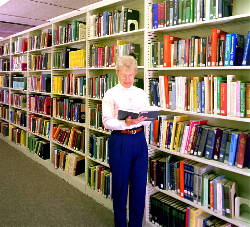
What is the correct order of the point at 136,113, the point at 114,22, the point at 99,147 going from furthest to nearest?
1. the point at 99,147
2. the point at 114,22
3. the point at 136,113

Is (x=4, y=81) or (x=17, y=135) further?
(x=4, y=81)

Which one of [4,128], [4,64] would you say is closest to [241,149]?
[4,128]

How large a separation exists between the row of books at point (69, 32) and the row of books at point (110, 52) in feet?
1.09

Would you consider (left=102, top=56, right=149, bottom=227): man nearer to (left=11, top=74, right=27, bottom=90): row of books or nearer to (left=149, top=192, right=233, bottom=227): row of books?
(left=149, top=192, right=233, bottom=227): row of books

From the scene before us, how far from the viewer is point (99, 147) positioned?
332 cm

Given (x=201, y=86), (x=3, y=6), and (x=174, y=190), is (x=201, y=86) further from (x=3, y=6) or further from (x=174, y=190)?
(x=3, y=6)

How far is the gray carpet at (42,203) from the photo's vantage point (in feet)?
9.22

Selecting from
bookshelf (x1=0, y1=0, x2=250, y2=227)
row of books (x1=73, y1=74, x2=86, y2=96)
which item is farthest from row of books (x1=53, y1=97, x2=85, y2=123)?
row of books (x1=73, y1=74, x2=86, y2=96)

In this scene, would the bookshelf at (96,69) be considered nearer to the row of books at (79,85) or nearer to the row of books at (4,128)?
the row of books at (79,85)

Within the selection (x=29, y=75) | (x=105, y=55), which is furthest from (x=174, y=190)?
(x=29, y=75)

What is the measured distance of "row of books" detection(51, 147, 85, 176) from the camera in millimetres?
3844

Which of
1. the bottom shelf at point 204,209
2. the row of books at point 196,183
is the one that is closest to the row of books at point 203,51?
the row of books at point 196,183

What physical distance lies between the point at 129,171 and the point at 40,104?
3.00 m

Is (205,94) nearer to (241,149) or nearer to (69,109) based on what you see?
(241,149)
